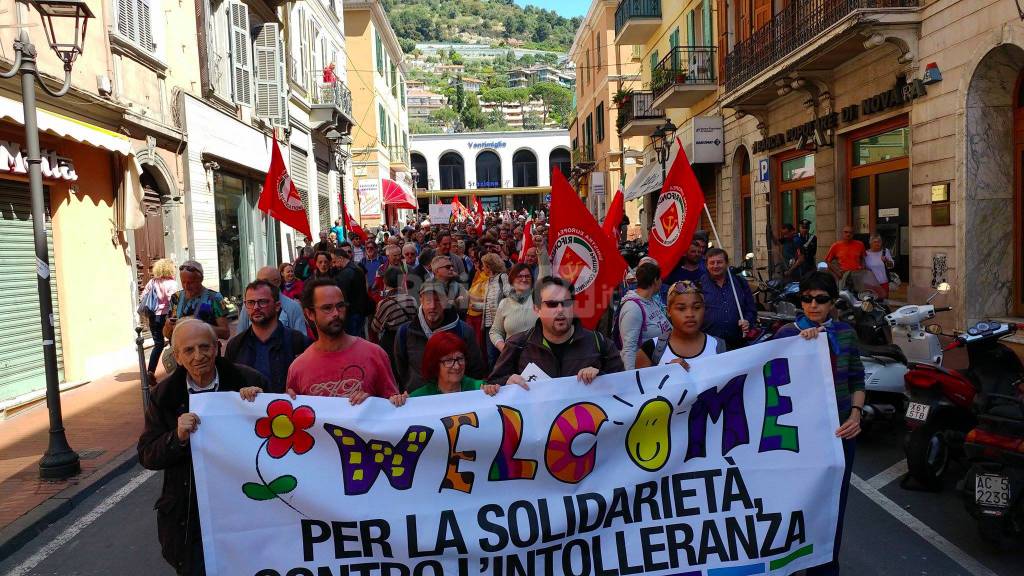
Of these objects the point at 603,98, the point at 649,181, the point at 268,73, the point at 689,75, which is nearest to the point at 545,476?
the point at 268,73

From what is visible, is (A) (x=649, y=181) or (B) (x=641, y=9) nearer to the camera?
(A) (x=649, y=181)

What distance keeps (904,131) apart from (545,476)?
11.6 meters

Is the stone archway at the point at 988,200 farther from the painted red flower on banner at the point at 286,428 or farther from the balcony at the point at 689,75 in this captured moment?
the balcony at the point at 689,75

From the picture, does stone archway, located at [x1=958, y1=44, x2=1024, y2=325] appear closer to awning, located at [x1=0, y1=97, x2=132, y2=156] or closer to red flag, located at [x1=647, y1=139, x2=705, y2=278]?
red flag, located at [x1=647, y1=139, x2=705, y2=278]

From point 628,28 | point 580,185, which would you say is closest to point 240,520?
point 628,28

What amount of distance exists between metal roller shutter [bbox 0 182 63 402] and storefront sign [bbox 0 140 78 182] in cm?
34

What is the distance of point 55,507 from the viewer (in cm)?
617

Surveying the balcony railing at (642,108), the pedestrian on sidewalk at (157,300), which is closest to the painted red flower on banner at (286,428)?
the pedestrian on sidewalk at (157,300)

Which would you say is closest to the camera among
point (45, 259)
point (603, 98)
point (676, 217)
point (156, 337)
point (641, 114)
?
point (45, 259)

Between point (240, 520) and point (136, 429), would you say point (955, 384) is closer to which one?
point (240, 520)

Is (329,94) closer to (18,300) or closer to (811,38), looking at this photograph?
(811,38)

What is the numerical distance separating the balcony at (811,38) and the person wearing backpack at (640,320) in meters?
7.96

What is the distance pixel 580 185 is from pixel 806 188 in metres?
34.8

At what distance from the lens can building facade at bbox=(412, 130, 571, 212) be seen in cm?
8344
